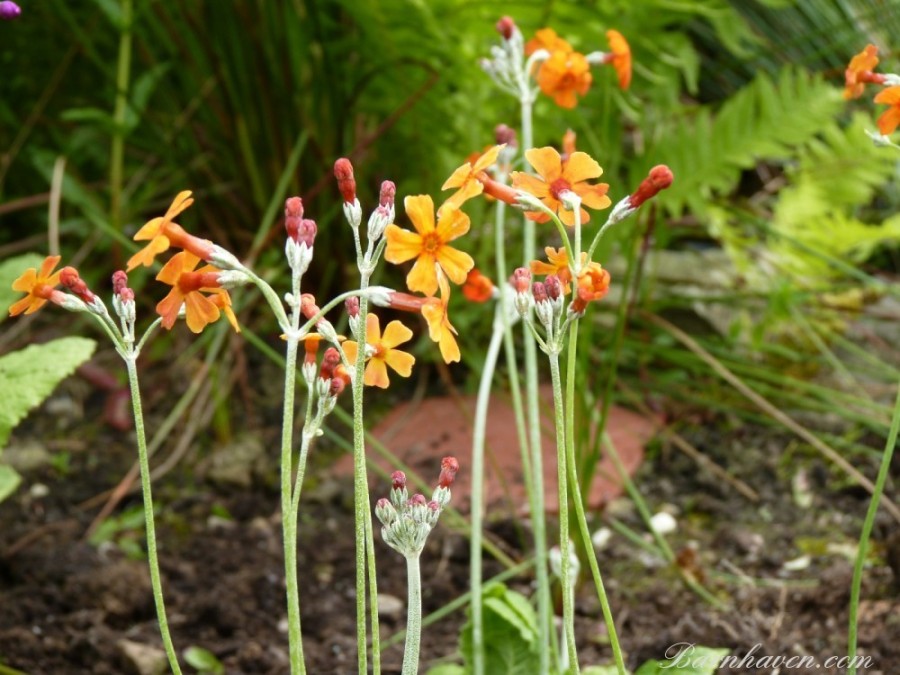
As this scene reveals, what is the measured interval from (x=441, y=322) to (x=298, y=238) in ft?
0.45

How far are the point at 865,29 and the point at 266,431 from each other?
221 cm

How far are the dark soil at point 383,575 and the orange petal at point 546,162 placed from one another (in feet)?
2.73

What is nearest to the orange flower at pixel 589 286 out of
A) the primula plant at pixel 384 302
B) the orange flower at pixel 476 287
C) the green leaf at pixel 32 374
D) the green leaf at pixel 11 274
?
the primula plant at pixel 384 302

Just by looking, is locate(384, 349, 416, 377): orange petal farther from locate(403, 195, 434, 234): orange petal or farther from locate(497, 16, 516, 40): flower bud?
locate(497, 16, 516, 40): flower bud

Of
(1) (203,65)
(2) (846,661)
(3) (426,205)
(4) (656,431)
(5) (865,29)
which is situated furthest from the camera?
(5) (865,29)

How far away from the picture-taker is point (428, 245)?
0.93 metres

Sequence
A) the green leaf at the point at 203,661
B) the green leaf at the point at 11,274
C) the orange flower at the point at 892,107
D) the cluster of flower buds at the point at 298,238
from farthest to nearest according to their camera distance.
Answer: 1. the green leaf at the point at 11,274
2. the green leaf at the point at 203,661
3. the orange flower at the point at 892,107
4. the cluster of flower buds at the point at 298,238

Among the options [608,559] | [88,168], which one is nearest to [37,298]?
[608,559]

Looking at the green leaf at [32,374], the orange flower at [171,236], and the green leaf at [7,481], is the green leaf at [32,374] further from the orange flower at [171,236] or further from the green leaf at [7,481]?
the orange flower at [171,236]

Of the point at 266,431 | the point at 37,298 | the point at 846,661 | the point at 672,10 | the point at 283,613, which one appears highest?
the point at 37,298

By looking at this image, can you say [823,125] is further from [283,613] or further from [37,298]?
[37,298]

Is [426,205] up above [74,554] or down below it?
above

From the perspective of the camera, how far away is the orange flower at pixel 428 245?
2.97 ft

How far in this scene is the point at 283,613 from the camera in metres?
1.89
